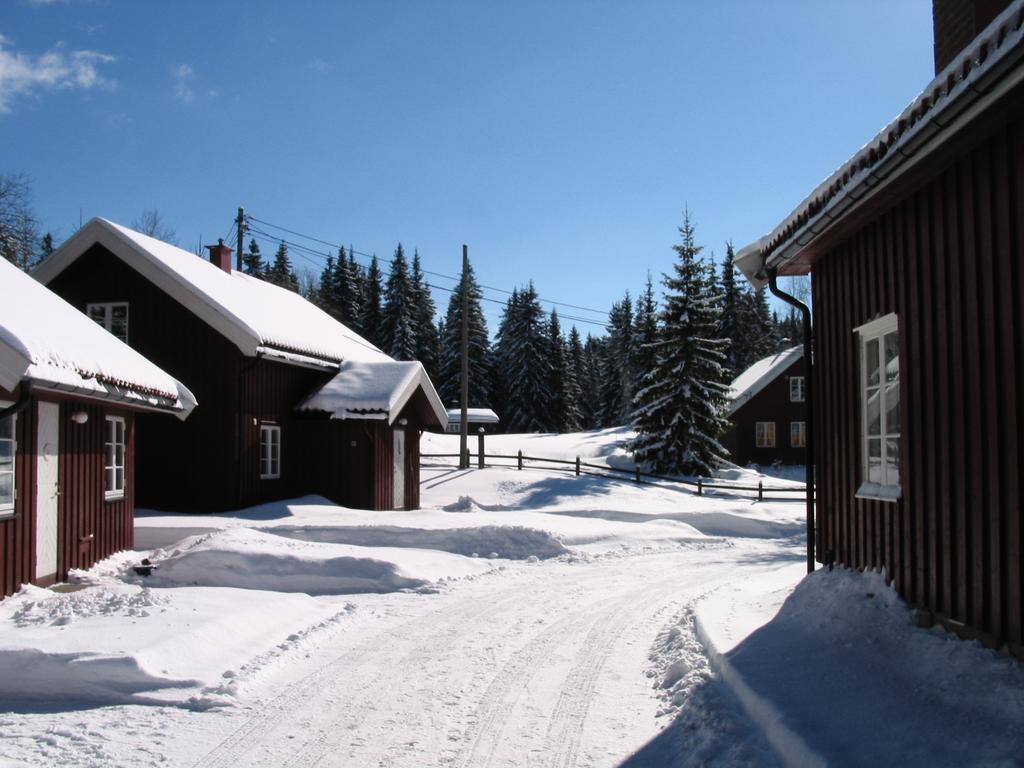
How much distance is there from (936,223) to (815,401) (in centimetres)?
341

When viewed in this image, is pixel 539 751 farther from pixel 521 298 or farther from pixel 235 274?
pixel 521 298

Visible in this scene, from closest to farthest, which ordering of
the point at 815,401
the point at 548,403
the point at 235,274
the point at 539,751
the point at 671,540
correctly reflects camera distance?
the point at 539,751 < the point at 815,401 < the point at 671,540 < the point at 235,274 < the point at 548,403

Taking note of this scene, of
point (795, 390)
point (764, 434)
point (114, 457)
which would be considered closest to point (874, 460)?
point (114, 457)

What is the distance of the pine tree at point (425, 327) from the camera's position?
6494 centimetres

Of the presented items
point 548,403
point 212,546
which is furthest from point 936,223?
point 548,403

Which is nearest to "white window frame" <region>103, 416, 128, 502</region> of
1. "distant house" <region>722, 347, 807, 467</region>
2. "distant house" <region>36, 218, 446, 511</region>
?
"distant house" <region>36, 218, 446, 511</region>

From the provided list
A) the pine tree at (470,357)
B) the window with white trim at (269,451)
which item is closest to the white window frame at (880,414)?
the window with white trim at (269,451)

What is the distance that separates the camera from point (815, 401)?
944cm

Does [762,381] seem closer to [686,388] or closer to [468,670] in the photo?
[686,388]

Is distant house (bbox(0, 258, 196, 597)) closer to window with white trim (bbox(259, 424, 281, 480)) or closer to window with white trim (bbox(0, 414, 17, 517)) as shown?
window with white trim (bbox(0, 414, 17, 517))

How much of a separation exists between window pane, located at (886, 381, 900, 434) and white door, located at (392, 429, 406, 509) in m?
16.2

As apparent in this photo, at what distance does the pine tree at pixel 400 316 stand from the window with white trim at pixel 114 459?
47.6 m

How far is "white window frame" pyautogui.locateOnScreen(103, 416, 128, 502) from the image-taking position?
13.4m

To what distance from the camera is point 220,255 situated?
25.7m
